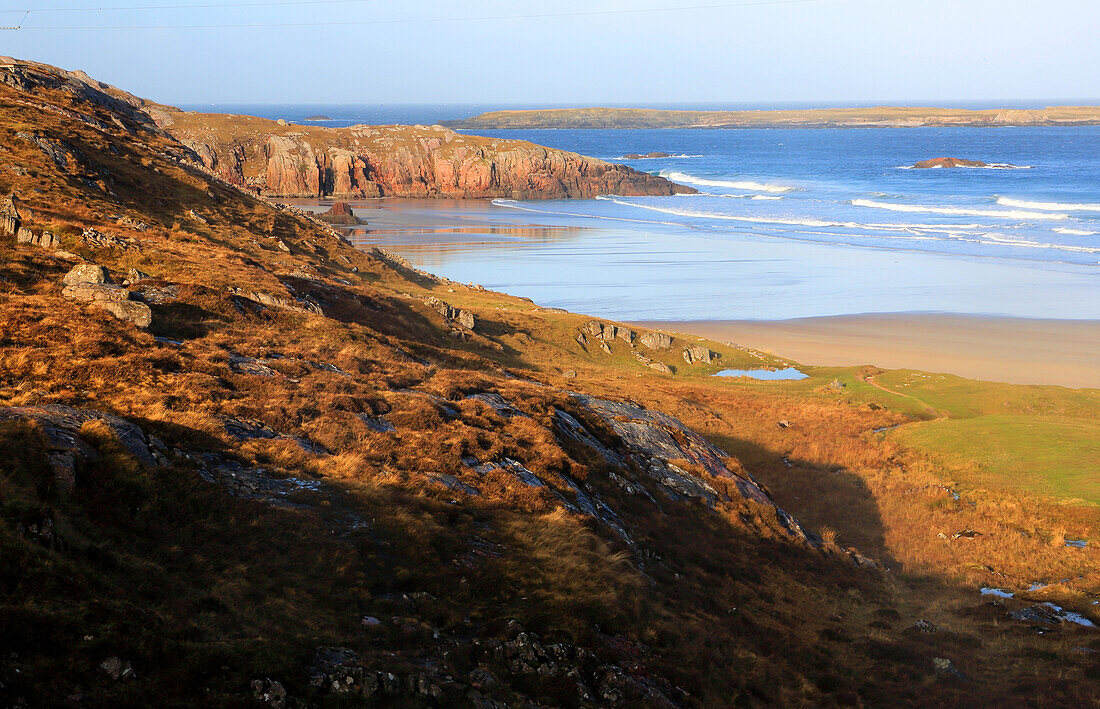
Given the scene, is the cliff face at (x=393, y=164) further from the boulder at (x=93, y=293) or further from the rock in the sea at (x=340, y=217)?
the boulder at (x=93, y=293)

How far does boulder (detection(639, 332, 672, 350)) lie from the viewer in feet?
133

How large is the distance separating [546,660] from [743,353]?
34.0 meters

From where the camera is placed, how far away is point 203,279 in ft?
70.6

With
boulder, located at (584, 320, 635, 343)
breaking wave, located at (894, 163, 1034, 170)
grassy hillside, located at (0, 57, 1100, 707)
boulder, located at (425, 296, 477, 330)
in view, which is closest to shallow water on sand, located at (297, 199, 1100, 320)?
boulder, located at (584, 320, 635, 343)

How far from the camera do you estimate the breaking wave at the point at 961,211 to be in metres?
88.5

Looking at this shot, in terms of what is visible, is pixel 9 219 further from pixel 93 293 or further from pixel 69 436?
pixel 69 436

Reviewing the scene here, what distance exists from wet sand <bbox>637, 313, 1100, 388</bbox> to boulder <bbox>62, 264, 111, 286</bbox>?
34491mm

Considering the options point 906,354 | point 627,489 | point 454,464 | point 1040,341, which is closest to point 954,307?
point 1040,341

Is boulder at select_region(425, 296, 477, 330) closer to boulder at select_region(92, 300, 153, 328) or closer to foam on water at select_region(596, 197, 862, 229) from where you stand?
boulder at select_region(92, 300, 153, 328)

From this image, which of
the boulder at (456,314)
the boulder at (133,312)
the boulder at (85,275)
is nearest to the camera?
the boulder at (133,312)

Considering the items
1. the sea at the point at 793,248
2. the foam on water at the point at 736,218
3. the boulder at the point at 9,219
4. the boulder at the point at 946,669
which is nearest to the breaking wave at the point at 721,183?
the sea at the point at 793,248

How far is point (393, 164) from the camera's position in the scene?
127500 millimetres

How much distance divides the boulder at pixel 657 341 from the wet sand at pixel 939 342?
5528 mm

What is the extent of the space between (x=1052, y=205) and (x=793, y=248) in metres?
50.4
